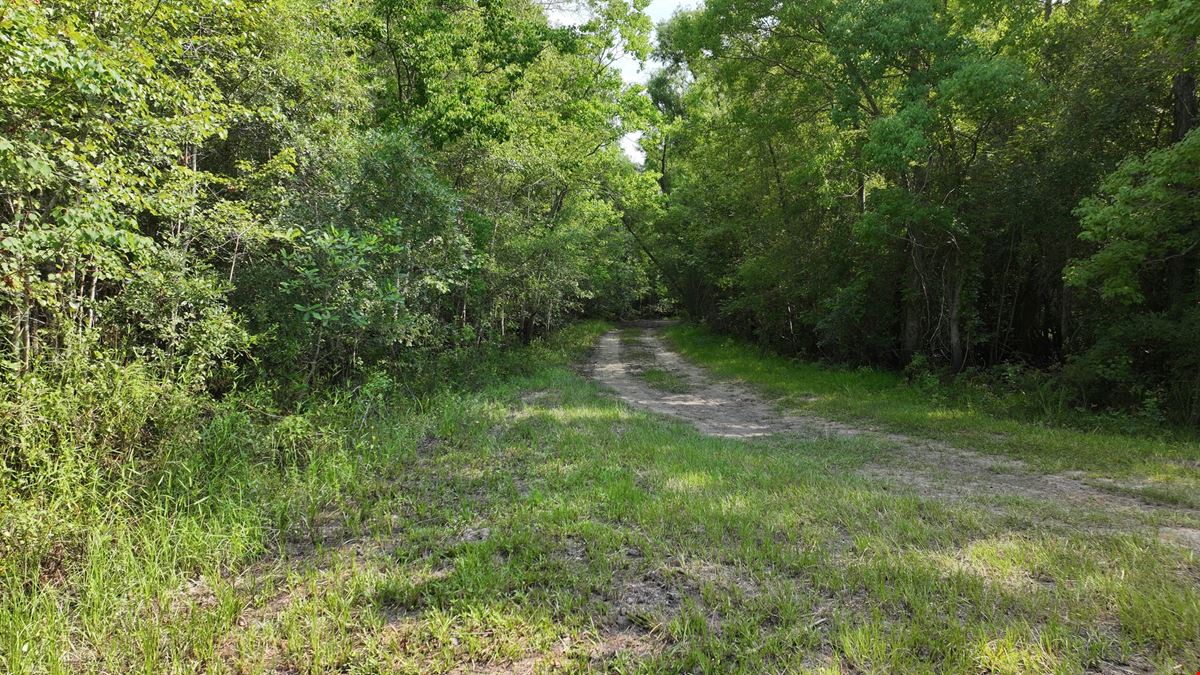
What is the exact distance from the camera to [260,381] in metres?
6.77

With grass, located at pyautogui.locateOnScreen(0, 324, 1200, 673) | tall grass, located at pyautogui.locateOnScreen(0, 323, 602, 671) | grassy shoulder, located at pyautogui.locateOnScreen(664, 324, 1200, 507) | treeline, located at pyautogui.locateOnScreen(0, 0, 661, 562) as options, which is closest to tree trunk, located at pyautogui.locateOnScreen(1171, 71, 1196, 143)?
grassy shoulder, located at pyautogui.locateOnScreen(664, 324, 1200, 507)

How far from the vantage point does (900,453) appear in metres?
7.07

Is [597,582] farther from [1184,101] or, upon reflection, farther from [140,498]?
[1184,101]

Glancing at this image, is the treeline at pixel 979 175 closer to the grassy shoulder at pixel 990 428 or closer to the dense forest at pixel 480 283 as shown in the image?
the dense forest at pixel 480 283

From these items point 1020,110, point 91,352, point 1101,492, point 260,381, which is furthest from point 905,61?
point 91,352

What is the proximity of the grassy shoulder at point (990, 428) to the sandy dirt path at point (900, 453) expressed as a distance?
40cm

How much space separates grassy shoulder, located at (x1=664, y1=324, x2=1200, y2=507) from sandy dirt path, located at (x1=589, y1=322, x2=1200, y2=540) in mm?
405

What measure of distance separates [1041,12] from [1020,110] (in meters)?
3.00

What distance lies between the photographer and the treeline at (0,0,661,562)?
407cm

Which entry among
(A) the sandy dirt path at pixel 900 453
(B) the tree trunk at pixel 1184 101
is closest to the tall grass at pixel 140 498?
(A) the sandy dirt path at pixel 900 453

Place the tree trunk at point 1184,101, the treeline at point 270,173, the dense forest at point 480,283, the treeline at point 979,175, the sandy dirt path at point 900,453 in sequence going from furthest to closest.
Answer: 1. the tree trunk at point 1184,101
2. the treeline at point 979,175
3. the sandy dirt path at point 900,453
4. the treeline at point 270,173
5. the dense forest at point 480,283

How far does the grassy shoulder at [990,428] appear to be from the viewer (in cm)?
580

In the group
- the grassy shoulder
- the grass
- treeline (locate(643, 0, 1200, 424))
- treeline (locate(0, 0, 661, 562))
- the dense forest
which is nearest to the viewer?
the grass

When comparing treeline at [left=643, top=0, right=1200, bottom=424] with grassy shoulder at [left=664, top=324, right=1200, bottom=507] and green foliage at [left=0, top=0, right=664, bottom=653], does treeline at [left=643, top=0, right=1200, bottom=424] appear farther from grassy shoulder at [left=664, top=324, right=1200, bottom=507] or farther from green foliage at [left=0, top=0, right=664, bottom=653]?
green foliage at [left=0, top=0, right=664, bottom=653]
